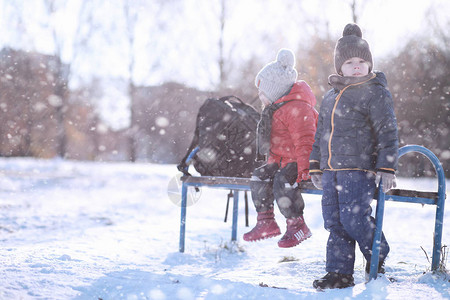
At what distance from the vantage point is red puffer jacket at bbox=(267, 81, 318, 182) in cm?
320

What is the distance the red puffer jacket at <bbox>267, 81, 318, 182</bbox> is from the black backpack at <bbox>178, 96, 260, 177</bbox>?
944 mm

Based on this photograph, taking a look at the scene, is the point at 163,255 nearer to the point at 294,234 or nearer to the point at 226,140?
the point at 226,140

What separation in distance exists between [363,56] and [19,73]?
21.4 meters

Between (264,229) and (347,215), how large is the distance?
2.82 ft

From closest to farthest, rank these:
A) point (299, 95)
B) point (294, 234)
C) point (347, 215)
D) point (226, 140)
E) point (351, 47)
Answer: point (347, 215) → point (351, 47) → point (294, 234) → point (299, 95) → point (226, 140)

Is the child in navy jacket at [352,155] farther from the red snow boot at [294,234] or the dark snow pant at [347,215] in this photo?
the red snow boot at [294,234]

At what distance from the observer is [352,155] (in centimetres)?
270

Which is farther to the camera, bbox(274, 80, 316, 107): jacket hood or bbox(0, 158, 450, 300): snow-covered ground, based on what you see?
bbox(274, 80, 316, 107): jacket hood

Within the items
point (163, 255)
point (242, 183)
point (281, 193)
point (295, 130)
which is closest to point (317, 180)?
point (281, 193)

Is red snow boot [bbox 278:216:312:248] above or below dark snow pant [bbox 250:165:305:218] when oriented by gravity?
below

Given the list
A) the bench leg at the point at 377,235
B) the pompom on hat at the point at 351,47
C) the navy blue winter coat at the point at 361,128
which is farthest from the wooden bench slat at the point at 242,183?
the pompom on hat at the point at 351,47

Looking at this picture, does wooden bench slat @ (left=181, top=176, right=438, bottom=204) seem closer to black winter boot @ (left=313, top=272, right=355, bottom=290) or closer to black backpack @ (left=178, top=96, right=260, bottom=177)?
black backpack @ (left=178, top=96, right=260, bottom=177)

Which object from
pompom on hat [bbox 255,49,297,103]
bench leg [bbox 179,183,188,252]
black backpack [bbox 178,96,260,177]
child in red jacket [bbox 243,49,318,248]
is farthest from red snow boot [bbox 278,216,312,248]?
bench leg [bbox 179,183,188,252]

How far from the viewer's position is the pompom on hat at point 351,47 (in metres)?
2.90
